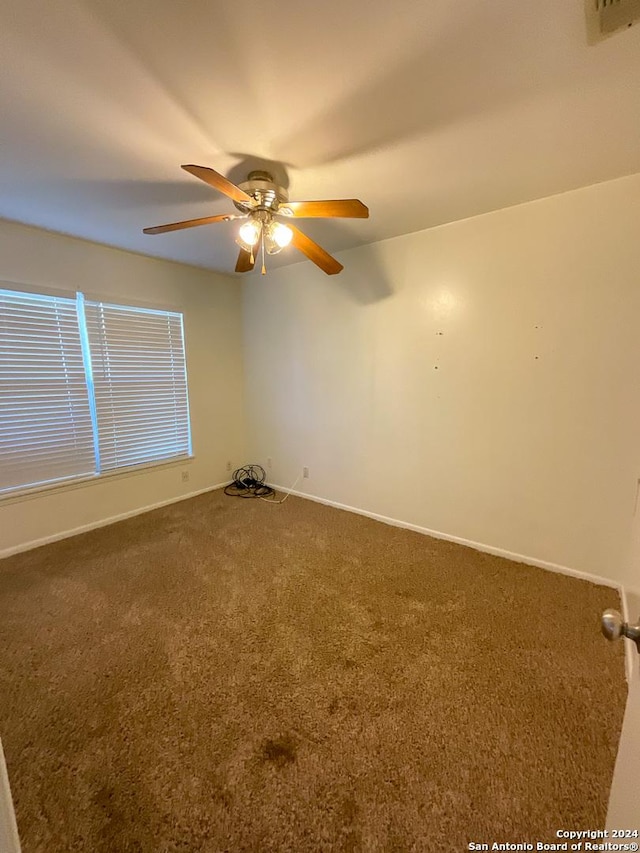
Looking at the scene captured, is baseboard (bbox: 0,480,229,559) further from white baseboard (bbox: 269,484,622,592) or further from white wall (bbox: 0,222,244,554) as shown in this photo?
white baseboard (bbox: 269,484,622,592)

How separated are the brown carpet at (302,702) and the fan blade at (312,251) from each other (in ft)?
6.85

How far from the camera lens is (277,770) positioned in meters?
1.24

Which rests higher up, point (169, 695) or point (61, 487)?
point (61, 487)

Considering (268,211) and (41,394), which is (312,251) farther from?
(41,394)

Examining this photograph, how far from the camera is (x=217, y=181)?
144cm

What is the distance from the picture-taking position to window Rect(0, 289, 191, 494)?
262cm

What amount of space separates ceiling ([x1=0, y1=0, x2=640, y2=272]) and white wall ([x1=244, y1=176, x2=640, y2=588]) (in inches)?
16.4

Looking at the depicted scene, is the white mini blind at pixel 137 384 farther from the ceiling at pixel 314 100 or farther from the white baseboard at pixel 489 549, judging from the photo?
the white baseboard at pixel 489 549

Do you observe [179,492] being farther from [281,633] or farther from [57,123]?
[57,123]

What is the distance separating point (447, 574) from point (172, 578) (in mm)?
1911

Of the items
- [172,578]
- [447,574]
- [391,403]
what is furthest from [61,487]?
[447,574]

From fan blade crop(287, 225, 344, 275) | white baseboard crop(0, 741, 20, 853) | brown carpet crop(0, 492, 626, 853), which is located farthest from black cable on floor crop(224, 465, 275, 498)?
white baseboard crop(0, 741, 20, 853)

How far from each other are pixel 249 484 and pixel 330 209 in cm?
318

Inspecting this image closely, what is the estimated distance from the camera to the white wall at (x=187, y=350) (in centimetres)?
264
